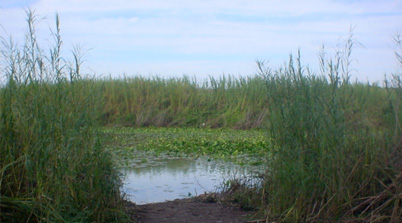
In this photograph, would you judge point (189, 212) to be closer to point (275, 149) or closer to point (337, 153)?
point (275, 149)

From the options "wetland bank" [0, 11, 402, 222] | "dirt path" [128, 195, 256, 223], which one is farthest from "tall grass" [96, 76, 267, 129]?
"wetland bank" [0, 11, 402, 222]

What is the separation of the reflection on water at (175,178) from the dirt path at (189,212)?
0.46 metres

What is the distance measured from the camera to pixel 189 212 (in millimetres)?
5238

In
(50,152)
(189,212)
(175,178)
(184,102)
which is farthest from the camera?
(184,102)

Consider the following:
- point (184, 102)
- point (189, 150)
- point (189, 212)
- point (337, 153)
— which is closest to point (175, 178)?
point (189, 212)

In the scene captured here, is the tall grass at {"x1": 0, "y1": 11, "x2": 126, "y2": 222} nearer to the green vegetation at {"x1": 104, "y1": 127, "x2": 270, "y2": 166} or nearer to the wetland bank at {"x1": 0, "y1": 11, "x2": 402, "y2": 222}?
the wetland bank at {"x1": 0, "y1": 11, "x2": 402, "y2": 222}

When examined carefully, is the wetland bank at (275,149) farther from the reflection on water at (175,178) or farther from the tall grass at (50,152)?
the reflection on water at (175,178)

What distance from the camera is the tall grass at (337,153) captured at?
4297mm

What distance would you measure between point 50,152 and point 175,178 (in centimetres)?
350

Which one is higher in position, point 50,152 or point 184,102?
point 184,102

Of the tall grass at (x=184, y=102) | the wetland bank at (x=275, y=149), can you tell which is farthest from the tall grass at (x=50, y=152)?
the tall grass at (x=184, y=102)

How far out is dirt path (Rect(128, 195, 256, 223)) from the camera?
498cm

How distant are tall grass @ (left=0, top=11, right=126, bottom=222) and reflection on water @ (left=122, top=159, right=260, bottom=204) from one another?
1198mm

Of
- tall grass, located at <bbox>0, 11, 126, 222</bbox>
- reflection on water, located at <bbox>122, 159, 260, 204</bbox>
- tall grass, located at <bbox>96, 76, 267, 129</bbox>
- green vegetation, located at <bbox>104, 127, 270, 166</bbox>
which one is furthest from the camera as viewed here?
tall grass, located at <bbox>96, 76, 267, 129</bbox>
